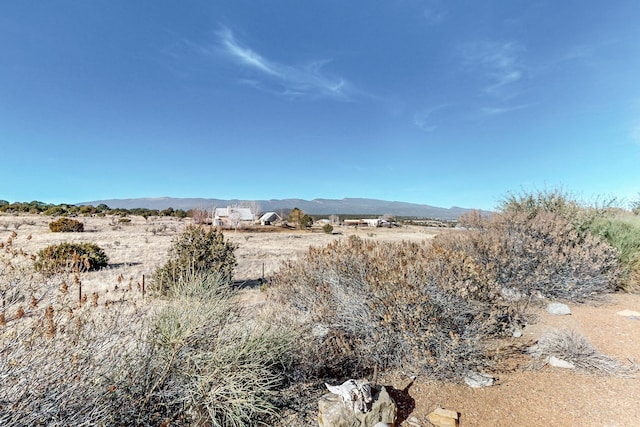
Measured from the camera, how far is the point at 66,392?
1.98m

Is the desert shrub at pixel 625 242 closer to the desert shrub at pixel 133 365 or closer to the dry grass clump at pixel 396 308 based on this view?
the dry grass clump at pixel 396 308

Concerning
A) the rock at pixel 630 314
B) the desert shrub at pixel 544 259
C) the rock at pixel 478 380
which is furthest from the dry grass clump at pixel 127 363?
the rock at pixel 630 314

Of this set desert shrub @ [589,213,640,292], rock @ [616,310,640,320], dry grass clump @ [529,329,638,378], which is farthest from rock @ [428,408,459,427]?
desert shrub @ [589,213,640,292]

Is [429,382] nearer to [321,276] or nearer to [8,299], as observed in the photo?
[321,276]

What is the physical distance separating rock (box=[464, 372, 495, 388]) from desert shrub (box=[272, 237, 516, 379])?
0.07 metres

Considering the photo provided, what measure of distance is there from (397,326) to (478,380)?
0.93 metres

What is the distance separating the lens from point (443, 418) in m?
2.67

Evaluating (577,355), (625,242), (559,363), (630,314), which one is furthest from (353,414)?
(625,242)

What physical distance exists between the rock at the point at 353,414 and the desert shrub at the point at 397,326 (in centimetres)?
68

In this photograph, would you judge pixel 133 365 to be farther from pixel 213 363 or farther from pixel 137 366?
pixel 213 363

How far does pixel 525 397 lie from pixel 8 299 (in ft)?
14.8

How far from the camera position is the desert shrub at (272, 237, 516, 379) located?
3.33 metres

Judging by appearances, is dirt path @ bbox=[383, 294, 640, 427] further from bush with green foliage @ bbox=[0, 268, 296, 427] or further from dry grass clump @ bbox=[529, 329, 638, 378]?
bush with green foliage @ bbox=[0, 268, 296, 427]

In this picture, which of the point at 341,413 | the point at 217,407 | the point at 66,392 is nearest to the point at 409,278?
the point at 341,413
